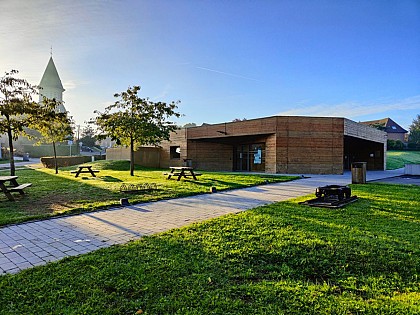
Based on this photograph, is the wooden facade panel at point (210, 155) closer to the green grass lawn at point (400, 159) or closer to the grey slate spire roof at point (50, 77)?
the green grass lawn at point (400, 159)

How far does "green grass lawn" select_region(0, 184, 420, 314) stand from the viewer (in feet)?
8.20

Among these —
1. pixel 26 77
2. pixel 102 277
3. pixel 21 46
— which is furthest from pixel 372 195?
pixel 26 77

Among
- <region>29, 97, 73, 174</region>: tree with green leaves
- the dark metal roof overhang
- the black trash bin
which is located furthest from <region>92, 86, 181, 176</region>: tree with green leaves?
the black trash bin

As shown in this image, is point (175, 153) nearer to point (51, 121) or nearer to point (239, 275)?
point (51, 121)

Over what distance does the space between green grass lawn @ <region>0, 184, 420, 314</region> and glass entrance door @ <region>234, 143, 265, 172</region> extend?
1990 centimetres

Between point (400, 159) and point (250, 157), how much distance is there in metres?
26.9

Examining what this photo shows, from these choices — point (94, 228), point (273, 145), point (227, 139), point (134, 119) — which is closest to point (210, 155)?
point (227, 139)

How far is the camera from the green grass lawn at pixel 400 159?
34.0 m

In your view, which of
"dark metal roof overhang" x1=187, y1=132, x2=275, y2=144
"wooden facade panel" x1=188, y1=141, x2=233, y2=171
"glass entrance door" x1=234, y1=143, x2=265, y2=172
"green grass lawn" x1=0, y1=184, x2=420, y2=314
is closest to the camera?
"green grass lawn" x1=0, y1=184, x2=420, y2=314

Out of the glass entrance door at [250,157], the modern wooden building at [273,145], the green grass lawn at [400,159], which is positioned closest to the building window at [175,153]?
the modern wooden building at [273,145]

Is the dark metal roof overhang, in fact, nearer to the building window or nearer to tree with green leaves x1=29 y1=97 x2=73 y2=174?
the building window

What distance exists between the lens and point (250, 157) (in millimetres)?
26031

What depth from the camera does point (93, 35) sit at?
10898mm

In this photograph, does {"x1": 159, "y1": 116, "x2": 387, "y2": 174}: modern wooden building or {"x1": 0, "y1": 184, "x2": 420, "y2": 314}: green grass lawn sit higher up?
{"x1": 159, "y1": 116, "x2": 387, "y2": 174}: modern wooden building
